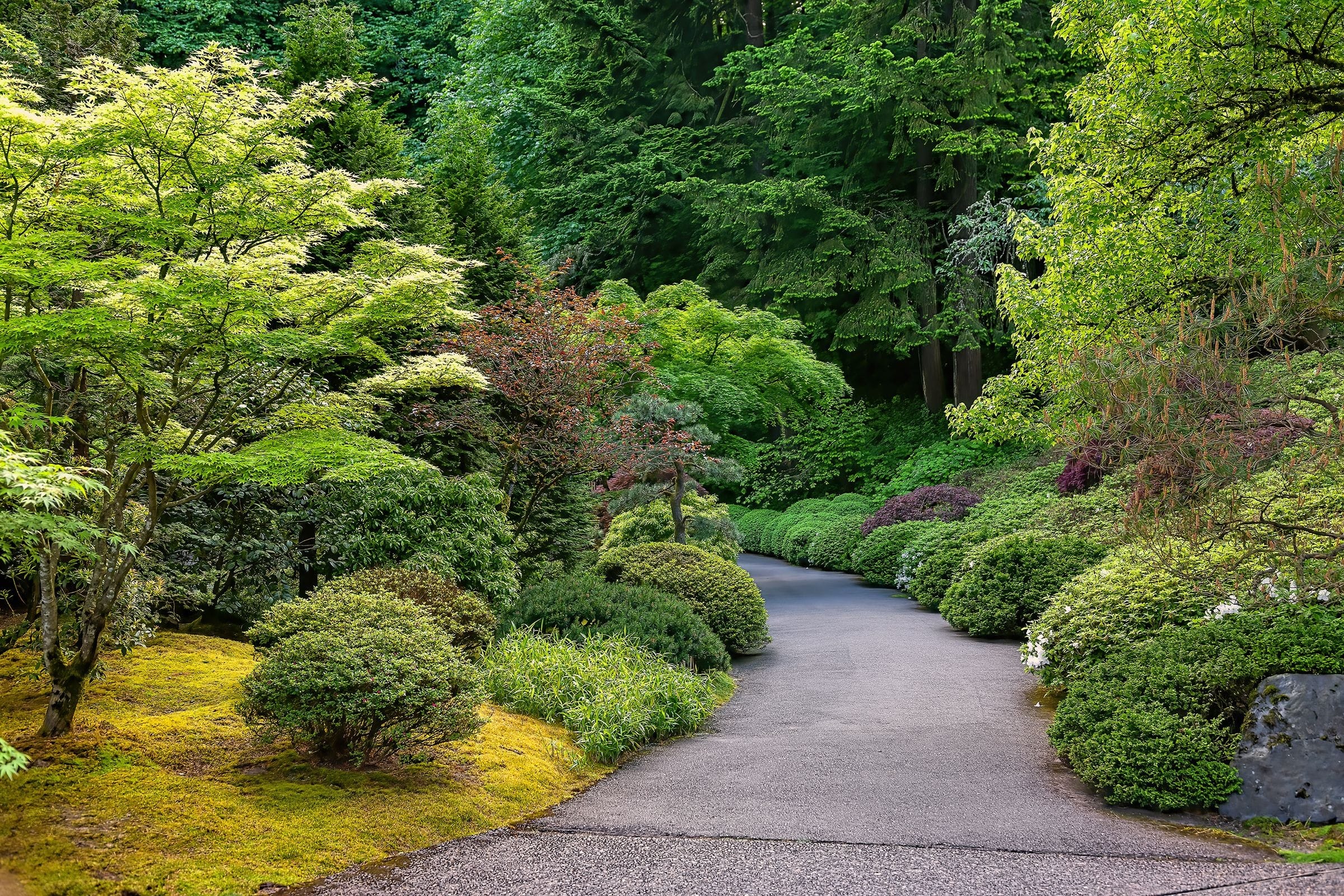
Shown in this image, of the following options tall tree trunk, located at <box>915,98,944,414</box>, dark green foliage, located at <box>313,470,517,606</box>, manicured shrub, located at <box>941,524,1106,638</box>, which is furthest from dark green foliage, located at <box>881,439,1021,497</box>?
dark green foliage, located at <box>313,470,517,606</box>

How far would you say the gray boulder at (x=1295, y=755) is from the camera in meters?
5.30

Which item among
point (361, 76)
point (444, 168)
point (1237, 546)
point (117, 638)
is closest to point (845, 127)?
point (444, 168)

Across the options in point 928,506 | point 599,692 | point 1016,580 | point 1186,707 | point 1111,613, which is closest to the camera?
point 1186,707

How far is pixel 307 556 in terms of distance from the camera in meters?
9.31

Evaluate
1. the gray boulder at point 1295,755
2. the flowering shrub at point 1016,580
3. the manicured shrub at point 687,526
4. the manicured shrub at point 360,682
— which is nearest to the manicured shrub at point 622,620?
the manicured shrub at point 360,682

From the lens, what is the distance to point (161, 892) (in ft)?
14.1

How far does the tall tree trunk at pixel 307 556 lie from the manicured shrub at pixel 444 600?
1.02 m

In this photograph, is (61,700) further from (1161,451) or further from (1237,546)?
(1237,546)

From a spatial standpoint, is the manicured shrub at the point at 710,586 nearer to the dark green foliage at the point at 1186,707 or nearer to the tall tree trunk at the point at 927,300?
the dark green foliage at the point at 1186,707

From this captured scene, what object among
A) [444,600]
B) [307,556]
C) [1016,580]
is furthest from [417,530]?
[1016,580]

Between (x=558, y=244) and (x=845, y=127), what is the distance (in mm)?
8233

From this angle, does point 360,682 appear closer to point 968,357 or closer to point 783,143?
point 968,357

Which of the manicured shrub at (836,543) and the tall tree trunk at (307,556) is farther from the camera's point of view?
the manicured shrub at (836,543)

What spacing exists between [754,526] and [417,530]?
17938 millimetres
